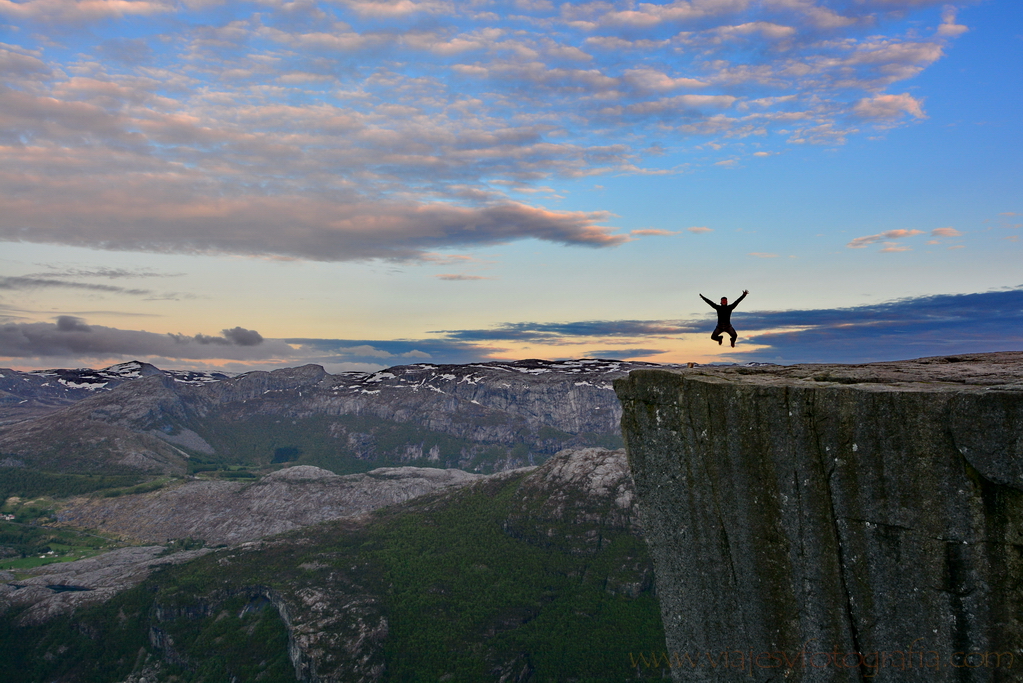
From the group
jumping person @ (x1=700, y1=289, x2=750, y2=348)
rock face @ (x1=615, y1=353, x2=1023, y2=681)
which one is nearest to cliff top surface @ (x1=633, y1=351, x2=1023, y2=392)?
rock face @ (x1=615, y1=353, x2=1023, y2=681)

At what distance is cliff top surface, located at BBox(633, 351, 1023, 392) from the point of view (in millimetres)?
23178

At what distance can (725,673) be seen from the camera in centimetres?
2692

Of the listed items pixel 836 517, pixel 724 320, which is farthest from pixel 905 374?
pixel 724 320

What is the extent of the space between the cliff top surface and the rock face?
13 centimetres

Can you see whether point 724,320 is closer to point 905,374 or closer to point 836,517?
point 905,374

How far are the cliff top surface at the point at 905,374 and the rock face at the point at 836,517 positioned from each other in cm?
13

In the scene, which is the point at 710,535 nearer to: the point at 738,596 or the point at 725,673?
the point at 738,596

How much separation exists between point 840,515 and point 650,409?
29.2ft

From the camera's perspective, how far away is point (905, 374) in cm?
2716

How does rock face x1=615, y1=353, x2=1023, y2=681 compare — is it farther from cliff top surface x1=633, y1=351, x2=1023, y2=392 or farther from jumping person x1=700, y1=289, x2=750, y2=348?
jumping person x1=700, y1=289, x2=750, y2=348

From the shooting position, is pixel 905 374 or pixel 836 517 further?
pixel 905 374

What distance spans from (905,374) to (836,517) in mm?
8209

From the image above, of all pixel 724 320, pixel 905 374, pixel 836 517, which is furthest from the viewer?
pixel 724 320

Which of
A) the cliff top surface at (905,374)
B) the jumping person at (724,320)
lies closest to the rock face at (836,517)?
the cliff top surface at (905,374)
